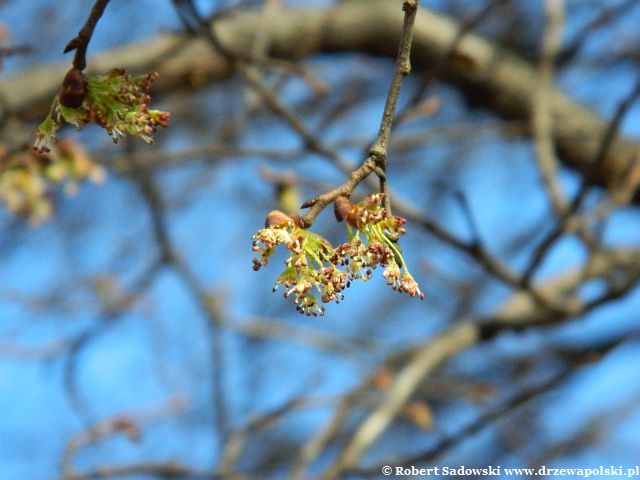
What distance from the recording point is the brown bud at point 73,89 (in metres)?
1.25

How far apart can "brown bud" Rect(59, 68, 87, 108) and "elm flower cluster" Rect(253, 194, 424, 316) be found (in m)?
0.37

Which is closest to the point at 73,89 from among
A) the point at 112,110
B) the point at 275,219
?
the point at 112,110

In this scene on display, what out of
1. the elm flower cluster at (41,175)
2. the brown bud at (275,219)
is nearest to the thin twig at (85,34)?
the brown bud at (275,219)

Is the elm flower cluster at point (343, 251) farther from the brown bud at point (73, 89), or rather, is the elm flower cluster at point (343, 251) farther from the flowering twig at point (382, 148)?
the brown bud at point (73, 89)

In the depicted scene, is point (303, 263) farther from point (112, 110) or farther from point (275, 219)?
point (112, 110)

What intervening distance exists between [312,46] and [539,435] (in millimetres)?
4343

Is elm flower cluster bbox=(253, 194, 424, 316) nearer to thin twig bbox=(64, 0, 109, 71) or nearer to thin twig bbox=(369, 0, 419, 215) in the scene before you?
thin twig bbox=(369, 0, 419, 215)

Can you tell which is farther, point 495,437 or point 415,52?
point 495,437

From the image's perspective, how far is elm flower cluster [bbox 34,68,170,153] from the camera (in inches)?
52.1

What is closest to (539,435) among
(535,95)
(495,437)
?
(495,437)

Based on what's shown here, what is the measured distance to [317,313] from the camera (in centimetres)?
127

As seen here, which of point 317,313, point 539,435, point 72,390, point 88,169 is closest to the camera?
point 317,313

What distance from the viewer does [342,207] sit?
1.15m

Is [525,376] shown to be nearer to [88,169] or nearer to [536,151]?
[536,151]
